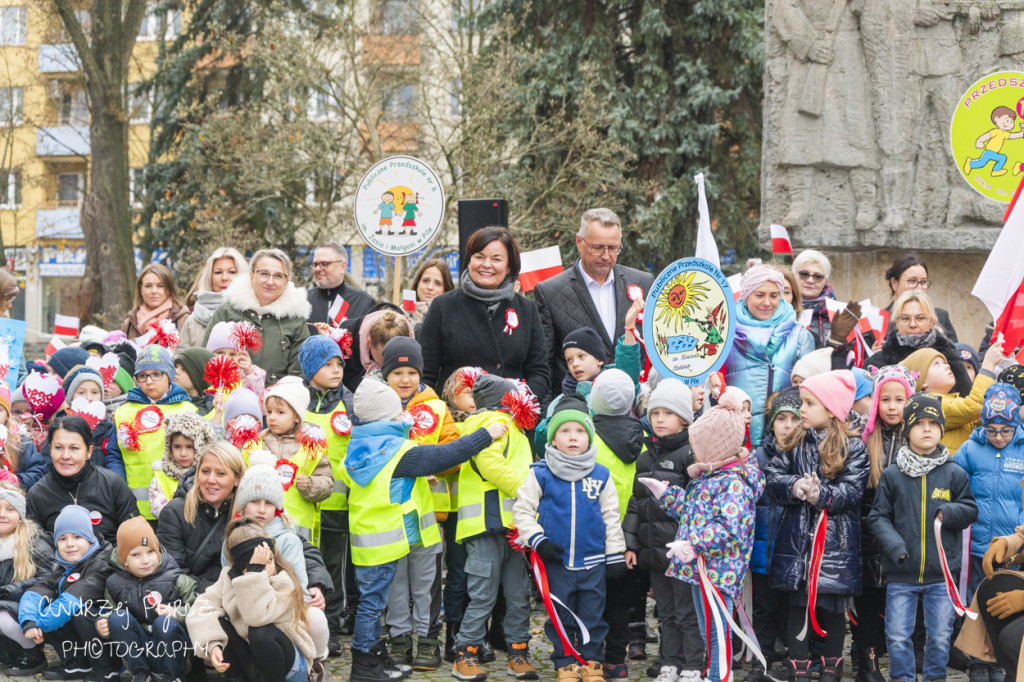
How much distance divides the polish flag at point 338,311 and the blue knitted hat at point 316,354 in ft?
3.96

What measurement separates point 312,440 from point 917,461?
3032 millimetres

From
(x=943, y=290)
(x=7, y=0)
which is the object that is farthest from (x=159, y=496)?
(x=7, y=0)

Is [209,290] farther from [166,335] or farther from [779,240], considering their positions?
[779,240]

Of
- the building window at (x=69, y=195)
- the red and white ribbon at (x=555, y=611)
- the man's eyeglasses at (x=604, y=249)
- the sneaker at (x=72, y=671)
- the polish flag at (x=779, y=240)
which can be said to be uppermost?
the building window at (x=69, y=195)

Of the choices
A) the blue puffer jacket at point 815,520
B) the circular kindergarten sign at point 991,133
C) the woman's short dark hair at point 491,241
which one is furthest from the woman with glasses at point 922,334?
the woman's short dark hair at point 491,241

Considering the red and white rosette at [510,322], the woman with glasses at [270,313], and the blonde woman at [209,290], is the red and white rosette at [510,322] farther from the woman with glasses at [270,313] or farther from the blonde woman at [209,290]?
the blonde woman at [209,290]

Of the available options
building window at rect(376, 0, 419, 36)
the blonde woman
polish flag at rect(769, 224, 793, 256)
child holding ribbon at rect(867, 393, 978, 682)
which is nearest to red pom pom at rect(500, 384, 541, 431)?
child holding ribbon at rect(867, 393, 978, 682)

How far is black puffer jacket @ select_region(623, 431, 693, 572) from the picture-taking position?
235 inches

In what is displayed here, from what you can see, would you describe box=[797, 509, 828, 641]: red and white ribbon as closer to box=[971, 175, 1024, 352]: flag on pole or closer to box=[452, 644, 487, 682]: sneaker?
box=[452, 644, 487, 682]: sneaker

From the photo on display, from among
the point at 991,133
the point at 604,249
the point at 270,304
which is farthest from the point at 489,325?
the point at 991,133

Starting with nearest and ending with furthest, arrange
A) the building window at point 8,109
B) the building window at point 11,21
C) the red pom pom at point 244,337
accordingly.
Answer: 1. the red pom pom at point 244,337
2. the building window at point 11,21
3. the building window at point 8,109

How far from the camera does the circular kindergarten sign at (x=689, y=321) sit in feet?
20.7

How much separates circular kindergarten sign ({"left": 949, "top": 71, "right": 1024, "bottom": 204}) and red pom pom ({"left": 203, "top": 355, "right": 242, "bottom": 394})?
5.19 metres

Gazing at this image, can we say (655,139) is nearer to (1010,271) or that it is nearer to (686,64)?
(686,64)
